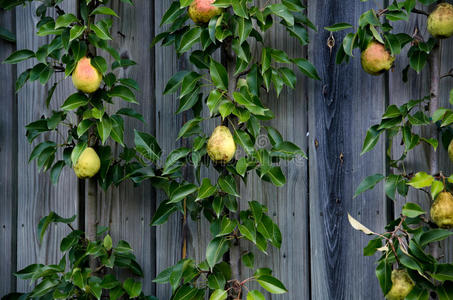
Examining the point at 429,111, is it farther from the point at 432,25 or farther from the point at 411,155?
the point at 432,25

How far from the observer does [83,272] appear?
1880 millimetres

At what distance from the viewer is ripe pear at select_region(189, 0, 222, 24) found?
5.66 ft

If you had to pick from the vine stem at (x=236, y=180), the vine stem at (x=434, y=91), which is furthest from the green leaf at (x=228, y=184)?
the vine stem at (x=434, y=91)

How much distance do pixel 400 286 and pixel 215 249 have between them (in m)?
0.63

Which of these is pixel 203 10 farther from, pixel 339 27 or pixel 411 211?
pixel 411 211

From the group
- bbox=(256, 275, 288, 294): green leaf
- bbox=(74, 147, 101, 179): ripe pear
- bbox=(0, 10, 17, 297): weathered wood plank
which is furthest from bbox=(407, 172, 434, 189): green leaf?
bbox=(0, 10, 17, 297): weathered wood plank

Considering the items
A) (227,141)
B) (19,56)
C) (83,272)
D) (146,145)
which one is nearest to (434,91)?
(227,141)

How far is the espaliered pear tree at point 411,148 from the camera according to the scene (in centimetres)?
159

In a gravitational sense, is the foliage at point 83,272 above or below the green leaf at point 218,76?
below

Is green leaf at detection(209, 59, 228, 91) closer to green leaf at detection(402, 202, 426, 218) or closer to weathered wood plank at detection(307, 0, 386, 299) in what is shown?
weathered wood plank at detection(307, 0, 386, 299)

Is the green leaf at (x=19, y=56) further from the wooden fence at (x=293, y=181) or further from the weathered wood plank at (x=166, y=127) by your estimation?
the weathered wood plank at (x=166, y=127)

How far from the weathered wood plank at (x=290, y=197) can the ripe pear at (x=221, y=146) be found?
0.35 meters

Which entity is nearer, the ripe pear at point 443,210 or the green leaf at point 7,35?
the ripe pear at point 443,210

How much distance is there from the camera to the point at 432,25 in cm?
171
